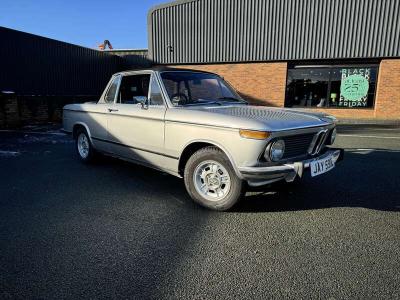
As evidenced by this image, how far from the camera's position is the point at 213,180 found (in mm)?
3520

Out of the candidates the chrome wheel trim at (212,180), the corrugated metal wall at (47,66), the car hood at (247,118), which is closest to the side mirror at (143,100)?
the car hood at (247,118)

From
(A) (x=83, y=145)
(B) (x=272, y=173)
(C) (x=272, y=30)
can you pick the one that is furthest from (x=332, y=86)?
(B) (x=272, y=173)

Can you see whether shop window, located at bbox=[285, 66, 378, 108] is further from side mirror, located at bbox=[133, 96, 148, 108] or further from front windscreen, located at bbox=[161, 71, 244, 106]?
side mirror, located at bbox=[133, 96, 148, 108]

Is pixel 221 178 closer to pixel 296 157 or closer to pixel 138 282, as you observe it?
pixel 296 157

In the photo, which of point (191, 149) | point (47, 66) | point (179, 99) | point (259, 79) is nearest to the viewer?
point (191, 149)

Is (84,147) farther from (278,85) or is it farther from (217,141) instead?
(278,85)

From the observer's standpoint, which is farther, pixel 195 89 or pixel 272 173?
pixel 195 89

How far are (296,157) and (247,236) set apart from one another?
1119 mm

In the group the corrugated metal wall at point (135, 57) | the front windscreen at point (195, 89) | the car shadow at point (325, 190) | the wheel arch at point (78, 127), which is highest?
the corrugated metal wall at point (135, 57)

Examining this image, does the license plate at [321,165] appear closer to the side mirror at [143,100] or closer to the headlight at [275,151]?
the headlight at [275,151]

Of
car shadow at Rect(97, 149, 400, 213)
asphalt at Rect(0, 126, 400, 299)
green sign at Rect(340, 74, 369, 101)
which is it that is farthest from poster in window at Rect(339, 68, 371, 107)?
asphalt at Rect(0, 126, 400, 299)

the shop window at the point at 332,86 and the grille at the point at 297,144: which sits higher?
the shop window at the point at 332,86

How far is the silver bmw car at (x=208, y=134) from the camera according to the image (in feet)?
10.2

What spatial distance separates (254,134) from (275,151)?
1.04 feet
